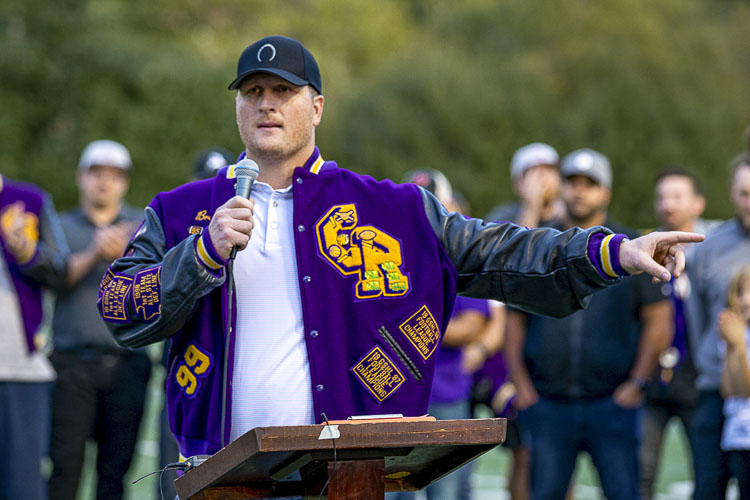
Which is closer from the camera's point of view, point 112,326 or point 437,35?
point 112,326

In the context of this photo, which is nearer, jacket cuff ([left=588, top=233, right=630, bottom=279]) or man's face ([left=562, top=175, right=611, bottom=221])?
jacket cuff ([left=588, top=233, right=630, bottom=279])

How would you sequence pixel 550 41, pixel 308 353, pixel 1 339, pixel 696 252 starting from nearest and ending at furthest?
pixel 308 353 < pixel 1 339 < pixel 696 252 < pixel 550 41

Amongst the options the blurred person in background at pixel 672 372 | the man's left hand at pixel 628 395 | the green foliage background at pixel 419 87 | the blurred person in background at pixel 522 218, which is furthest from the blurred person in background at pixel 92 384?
the green foliage background at pixel 419 87

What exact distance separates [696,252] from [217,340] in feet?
14.6

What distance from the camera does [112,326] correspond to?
13.1 ft

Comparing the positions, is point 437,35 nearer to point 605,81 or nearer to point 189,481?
point 605,81

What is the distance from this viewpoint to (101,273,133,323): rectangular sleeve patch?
155 inches

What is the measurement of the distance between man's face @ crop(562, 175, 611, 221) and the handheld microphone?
3.97 m

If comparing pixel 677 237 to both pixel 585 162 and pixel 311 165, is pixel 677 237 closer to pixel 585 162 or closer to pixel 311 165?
pixel 311 165

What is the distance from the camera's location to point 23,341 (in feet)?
23.2

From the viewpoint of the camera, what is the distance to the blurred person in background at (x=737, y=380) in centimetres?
669

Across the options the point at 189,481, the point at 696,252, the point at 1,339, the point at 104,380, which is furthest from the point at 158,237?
the point at 696,252

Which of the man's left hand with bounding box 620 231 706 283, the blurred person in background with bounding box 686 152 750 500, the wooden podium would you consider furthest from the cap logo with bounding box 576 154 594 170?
the wooden podium

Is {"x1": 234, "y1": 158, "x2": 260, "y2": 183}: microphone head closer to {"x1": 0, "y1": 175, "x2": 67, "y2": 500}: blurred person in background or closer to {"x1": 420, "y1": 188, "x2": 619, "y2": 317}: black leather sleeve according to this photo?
{"x1": 420, "y1": 188, "x2": 619, "y2": 317}: black leather sleeve
